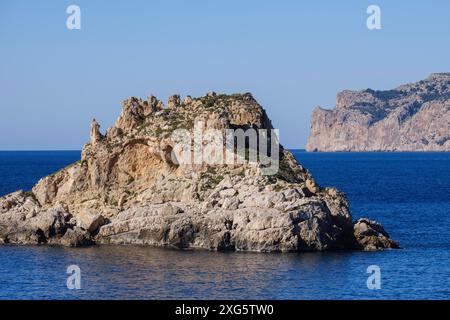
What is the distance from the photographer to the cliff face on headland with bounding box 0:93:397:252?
6838 cm

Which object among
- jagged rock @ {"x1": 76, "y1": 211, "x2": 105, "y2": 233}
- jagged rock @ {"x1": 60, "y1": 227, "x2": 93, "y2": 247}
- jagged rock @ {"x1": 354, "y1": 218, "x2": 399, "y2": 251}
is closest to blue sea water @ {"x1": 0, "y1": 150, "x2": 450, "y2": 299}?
jagged rock @ {"x1": 354, "y1": 218, "x2": 399, "y2": 251}

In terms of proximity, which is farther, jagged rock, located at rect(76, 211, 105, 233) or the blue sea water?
jagged rock, located at rect(76, 211, 105, 233)

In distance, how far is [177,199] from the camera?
7375 cm

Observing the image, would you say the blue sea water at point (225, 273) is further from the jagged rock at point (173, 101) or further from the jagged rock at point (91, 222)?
the jagged rock at point (173, 101)

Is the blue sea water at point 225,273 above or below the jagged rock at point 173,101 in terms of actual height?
below

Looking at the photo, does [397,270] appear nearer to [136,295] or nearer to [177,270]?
[177,270]

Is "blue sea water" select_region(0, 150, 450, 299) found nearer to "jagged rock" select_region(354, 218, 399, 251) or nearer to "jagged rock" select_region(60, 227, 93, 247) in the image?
"jagged rock" select_region(354, 218, 399, 251)

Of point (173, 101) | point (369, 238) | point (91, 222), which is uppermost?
point (173, 101)

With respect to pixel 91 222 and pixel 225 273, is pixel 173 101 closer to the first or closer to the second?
pixel 91 222

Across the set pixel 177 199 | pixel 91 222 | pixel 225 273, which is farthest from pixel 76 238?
pixel 225 273

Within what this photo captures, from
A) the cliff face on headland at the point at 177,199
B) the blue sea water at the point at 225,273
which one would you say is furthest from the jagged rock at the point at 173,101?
the blue sea water at the point at 225,273

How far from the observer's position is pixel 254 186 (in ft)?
232

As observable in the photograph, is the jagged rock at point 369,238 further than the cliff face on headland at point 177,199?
Yes

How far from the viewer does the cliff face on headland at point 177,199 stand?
68.4 meters
